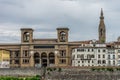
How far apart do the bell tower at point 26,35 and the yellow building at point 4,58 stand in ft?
17.8

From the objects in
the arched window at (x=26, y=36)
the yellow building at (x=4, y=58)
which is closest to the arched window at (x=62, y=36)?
the arched window at (x=26, y=36)

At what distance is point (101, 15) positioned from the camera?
126438mm

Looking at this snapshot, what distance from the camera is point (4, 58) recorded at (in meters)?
113

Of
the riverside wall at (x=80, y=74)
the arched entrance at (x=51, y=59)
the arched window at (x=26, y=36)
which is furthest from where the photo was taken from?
the arched window at (x=26, y=36)

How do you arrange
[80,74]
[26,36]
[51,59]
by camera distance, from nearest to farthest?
[80,74] < [51,59] < [26,36]

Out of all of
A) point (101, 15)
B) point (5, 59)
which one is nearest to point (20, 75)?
point (5, 59)

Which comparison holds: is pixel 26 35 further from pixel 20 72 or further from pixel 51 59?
pixel 20 72

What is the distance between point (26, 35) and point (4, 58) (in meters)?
9.94

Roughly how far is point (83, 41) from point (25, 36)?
52.5ft

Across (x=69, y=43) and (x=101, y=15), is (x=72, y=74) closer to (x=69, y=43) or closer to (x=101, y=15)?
(x=69, y=43)

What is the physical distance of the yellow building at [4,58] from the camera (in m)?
111

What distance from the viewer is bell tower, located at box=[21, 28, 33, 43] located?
386 ft

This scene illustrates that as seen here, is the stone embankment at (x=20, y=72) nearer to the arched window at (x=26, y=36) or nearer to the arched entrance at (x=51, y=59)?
the arched entrance at (x=51, y=59)

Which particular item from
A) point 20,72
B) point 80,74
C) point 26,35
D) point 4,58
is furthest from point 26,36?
point 80,74
